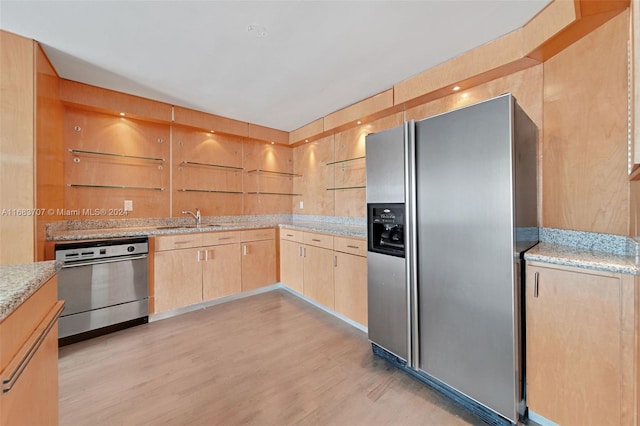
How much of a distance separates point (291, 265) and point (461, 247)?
243 cm

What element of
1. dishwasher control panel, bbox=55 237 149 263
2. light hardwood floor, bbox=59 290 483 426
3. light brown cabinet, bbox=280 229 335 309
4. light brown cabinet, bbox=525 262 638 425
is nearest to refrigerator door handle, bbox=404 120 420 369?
light hardwood floor, bbox=59 290 483 426

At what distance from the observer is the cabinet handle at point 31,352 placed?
2.29 feet

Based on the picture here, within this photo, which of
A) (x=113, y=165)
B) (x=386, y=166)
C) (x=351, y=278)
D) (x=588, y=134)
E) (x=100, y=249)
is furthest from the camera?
(x=113, y=165)

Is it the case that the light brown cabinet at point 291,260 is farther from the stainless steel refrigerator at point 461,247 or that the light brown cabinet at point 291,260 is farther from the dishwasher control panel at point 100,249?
the dishwasher control panel at point 100,249

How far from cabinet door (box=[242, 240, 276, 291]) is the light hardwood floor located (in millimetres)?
842

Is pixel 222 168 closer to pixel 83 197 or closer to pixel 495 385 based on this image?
pixel 83 197

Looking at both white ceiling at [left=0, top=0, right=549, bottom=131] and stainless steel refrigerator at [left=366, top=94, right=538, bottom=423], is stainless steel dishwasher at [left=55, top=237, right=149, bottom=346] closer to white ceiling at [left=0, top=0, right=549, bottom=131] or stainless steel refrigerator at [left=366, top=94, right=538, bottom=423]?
white ceiling at [left=0, top=0, right=549, bottom=131]

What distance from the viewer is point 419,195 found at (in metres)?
1.81

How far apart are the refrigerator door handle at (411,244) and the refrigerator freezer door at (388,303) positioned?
37 mm

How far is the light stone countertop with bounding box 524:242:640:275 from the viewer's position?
122 centimetres

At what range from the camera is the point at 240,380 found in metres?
1.88

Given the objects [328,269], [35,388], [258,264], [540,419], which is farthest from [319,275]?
[35,388]

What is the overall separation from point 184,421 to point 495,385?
5.98ft

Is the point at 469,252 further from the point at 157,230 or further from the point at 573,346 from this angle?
the point at 157,230
